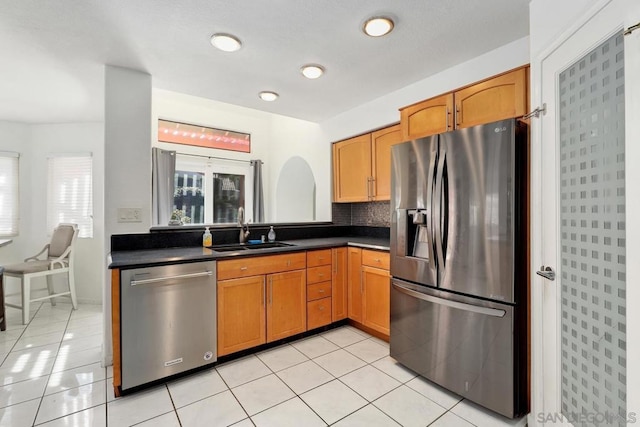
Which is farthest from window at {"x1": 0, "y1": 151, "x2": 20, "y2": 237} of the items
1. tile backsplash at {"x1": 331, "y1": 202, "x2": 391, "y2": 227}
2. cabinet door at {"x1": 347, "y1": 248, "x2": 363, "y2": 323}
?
cabinet door at {"x1": 347, "y1": 248, "x2": 363, "y2": 323}

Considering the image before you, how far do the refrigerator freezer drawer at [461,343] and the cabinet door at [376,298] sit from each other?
14.3 inches

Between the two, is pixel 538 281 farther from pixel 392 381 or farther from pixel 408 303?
pixel 392 381

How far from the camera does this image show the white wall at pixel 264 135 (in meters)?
3.90

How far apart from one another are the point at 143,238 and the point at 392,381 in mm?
2271

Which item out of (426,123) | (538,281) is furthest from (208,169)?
(538,281)

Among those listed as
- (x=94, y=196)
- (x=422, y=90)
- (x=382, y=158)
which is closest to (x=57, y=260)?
(x=94, y=196)

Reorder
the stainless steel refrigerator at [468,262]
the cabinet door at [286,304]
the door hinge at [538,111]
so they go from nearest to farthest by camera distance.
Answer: the door hinge at [538,111]
the stainless steel refrigerator at [468,262]
the cabinet door at [286,304]

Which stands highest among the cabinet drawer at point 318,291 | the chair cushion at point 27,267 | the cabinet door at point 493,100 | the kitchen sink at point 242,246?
the cabinet door at point 493,100

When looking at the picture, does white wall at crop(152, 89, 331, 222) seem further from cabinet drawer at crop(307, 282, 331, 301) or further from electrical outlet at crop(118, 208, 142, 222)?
electrical outlet at crop(118, 208, 142, 222)

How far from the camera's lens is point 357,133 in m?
3.34

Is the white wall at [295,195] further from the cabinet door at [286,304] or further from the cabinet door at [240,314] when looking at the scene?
the cabinet door at [240,314]

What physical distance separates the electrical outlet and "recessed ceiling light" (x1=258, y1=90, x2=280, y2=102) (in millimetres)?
1562

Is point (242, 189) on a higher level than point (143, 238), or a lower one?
higher

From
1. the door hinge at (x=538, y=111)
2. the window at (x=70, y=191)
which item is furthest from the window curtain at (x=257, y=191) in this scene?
the door hinge at (x=538, y=111)
